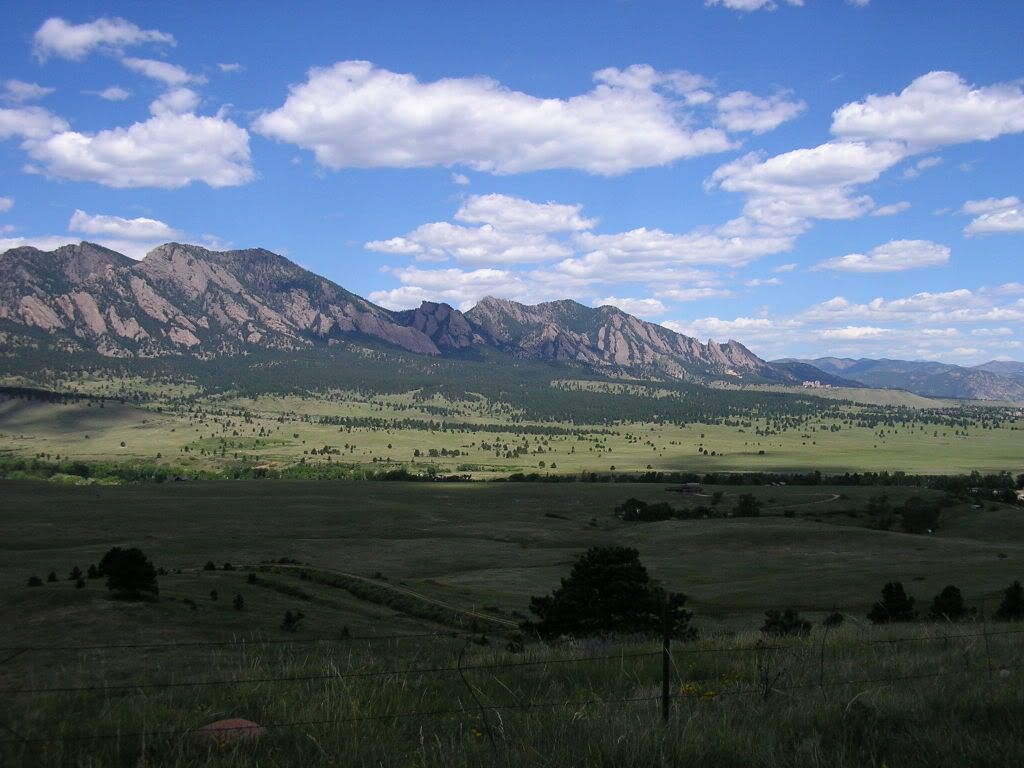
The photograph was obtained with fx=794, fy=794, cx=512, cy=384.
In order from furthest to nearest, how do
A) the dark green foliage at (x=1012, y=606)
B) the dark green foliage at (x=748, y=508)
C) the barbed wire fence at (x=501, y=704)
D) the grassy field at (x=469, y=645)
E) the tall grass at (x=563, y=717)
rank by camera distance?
the dark green foliage at (x=748, y=508) < the dark green foliage at (x=1012, y=606) < the barbed wire fence at (x=501, y=704) < the grassy field at (x=469, y=645) < the tall grass at (x=563, y=717)

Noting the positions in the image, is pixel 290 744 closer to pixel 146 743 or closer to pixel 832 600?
pixel 146 743

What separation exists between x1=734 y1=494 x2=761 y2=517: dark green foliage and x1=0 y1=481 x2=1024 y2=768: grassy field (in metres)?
2.15

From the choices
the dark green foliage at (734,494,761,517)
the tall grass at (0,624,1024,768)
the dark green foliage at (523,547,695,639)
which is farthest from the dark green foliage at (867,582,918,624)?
the dark green foliage at (734,494,761,517)

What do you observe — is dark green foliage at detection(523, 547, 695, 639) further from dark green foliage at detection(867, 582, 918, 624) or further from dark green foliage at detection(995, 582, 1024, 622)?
dark green foliage at detection(995, 582, 1024, 622)

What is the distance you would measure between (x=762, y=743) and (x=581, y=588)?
3059cm

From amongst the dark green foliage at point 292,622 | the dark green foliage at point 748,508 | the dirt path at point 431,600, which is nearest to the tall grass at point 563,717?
the dark green foliage at point 292,622

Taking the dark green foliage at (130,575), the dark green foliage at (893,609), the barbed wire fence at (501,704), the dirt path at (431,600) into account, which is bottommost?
the dirt path at (431,600)

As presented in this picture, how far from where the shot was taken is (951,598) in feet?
119

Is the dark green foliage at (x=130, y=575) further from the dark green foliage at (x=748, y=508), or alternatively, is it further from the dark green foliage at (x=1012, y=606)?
the dark green foliage at (x=748, y=508)

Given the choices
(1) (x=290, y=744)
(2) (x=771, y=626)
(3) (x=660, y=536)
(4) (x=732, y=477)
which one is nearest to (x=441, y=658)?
(1) (x=290, y=744)

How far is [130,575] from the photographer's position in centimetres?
4772

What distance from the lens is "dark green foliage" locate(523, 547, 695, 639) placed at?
113 ft

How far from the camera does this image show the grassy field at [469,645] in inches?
250

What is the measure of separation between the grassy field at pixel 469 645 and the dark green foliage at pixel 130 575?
3.91 ft
